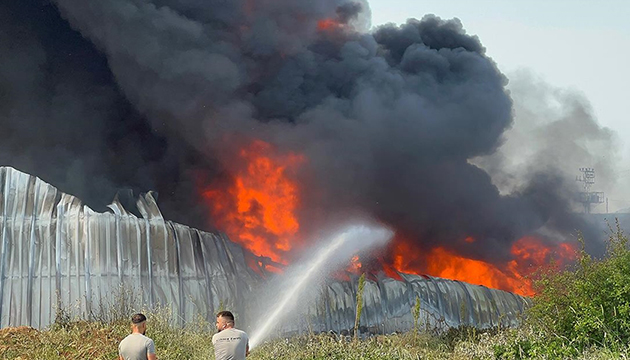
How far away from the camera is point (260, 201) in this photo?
29531mm

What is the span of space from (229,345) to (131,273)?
13833mm

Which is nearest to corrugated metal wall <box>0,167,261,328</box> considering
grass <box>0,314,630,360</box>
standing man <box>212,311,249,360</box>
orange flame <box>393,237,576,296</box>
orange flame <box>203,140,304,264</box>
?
grass <box>0,314,630,360</box>

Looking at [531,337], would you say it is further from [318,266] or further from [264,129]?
[264,129]

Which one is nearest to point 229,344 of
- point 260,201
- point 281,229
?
point 281,229

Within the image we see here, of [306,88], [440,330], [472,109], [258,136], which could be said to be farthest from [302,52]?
[440,330]

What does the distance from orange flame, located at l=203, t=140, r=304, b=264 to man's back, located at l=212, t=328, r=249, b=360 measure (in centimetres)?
1868

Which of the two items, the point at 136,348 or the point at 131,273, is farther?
the point at 131,273

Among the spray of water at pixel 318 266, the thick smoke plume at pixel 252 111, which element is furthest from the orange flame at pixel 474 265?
the spray of water at pixel 318 266

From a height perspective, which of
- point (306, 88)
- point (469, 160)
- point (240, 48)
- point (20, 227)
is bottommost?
point (20, 227)

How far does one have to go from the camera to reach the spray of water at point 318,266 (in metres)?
23.9

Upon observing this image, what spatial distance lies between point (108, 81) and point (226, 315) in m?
22.7

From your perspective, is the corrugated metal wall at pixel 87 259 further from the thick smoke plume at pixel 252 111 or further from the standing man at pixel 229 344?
the standing man at pixel 229 344

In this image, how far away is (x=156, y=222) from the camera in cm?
2369

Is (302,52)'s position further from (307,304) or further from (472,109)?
(307,304)
